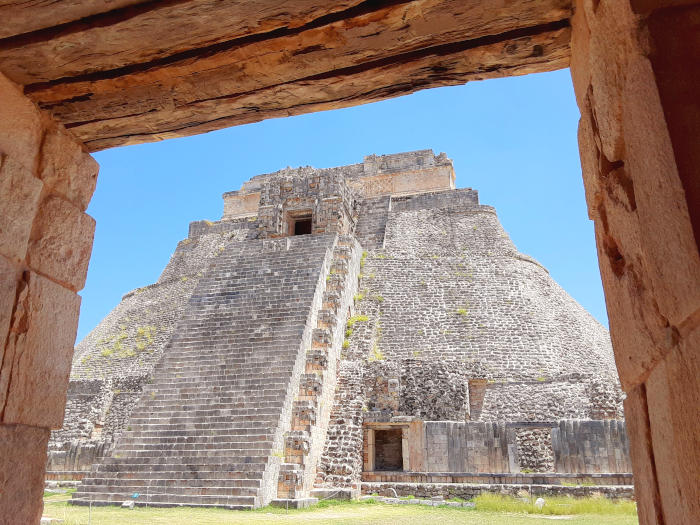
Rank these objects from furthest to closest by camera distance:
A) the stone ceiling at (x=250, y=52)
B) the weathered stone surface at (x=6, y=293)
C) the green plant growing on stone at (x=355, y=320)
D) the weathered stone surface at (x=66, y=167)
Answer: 1. the green plant growing on stone at (x=355, y=320)
2. the weathered stone surface at (x=66, y=167)
3. the weathered stone surface at (x=6, y=293)
4. the stone ceiling at (x=250, y=52)

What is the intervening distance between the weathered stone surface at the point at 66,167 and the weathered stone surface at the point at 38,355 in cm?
55

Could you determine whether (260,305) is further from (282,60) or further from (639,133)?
(639,133)

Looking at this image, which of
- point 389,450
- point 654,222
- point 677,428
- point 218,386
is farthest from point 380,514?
point 654,222

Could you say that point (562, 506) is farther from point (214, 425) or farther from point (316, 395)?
point (214, 425)

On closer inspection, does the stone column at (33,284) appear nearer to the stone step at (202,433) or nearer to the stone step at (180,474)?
the stone step at (180,474)

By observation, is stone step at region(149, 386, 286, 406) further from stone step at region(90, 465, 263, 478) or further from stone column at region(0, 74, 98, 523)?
stone column at region(0, 74, 98, 523)

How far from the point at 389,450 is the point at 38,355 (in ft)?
43.9

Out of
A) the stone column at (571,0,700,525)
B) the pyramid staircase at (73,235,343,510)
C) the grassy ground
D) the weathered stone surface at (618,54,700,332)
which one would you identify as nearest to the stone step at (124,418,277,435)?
the pyramid staircase at (73,235,343,510)

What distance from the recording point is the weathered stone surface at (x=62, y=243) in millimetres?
2941

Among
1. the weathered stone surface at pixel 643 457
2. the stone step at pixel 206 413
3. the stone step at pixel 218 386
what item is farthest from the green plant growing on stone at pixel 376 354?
the weathered stone surface at pixel 643 457

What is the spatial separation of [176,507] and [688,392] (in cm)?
960

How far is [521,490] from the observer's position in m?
10.6

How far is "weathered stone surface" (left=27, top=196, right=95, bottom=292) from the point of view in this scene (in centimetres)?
294

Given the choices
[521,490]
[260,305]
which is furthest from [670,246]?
[260,305]
